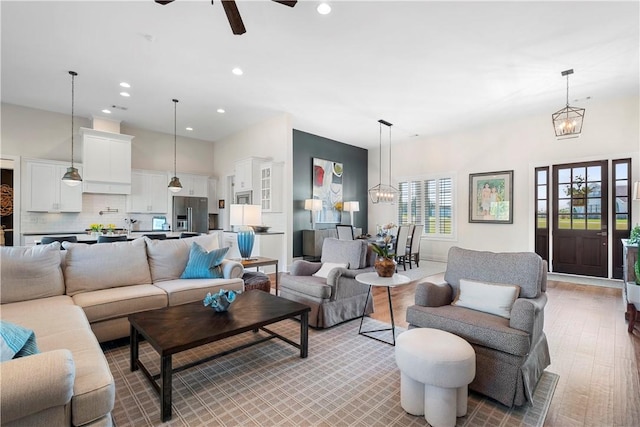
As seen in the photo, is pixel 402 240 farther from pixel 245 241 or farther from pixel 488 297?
pixel 488 297

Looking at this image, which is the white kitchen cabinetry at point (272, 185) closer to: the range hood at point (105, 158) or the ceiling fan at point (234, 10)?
the range hood at point (105, 158)

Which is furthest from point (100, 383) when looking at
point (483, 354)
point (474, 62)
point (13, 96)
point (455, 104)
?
point (13, 96)

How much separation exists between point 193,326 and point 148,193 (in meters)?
6.24

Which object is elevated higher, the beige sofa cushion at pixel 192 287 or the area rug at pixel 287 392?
the beige sofa cushion at pixel 192 287

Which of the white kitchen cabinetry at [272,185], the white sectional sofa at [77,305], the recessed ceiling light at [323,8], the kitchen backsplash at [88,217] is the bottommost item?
the white sectional sofa at [77,305]

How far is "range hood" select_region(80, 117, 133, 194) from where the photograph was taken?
6.25 m

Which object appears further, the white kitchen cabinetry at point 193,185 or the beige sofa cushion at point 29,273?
the white kitchen cabinetry at point 193,185

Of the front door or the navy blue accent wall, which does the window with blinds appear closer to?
the navy blue accent wall

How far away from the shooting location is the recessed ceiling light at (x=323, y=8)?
2.94 meters

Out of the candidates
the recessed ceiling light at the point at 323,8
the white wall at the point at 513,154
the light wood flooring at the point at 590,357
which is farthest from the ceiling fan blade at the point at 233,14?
the white wall at the point at 513,154

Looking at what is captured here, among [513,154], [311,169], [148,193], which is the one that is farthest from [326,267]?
[148,193]

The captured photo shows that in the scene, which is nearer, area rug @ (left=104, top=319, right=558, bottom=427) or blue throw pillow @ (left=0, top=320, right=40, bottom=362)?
blue throw pillow @ (left=0, top=320, right=40, bottom=362)

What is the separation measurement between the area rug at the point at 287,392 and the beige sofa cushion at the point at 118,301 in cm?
36

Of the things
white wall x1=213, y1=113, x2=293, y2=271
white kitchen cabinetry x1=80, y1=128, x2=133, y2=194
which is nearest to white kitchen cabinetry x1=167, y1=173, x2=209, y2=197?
white wall x1=213, y1=113, x2=293, y2=271
